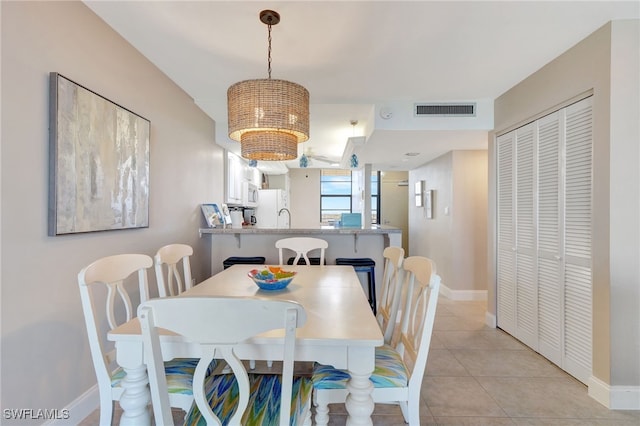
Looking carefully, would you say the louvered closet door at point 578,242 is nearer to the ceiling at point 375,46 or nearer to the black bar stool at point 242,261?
the ceiling at point 375,46

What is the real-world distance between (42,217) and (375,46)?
229 cm

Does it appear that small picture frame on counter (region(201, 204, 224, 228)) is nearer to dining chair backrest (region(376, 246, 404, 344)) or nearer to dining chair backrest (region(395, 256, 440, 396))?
dining chair backrest (region(376, 246, 404, 344))

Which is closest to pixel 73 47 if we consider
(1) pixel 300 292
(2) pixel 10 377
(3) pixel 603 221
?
(2) pixel 10 377

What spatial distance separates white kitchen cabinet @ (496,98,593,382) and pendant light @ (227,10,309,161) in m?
1.98

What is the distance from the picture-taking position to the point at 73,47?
5.84 feet

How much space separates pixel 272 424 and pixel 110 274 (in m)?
0.99

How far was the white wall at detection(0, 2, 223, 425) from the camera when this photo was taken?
56.0 inches

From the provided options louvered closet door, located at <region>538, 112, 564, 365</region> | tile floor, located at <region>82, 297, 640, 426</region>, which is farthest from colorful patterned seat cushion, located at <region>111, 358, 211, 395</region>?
louvered closet door, located at <region>538, 112, 564, 365</region>

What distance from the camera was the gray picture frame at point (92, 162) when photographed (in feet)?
5.33

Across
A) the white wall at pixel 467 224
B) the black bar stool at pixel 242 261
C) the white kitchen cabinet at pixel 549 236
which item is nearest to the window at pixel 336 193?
the white wall at pixel 467 224

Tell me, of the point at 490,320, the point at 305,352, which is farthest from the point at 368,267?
the point at 305,352

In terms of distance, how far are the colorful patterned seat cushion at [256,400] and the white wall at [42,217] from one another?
0.95m

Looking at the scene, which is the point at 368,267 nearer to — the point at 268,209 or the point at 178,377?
the point at 178,377

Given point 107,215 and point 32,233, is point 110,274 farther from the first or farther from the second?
point 107,215
